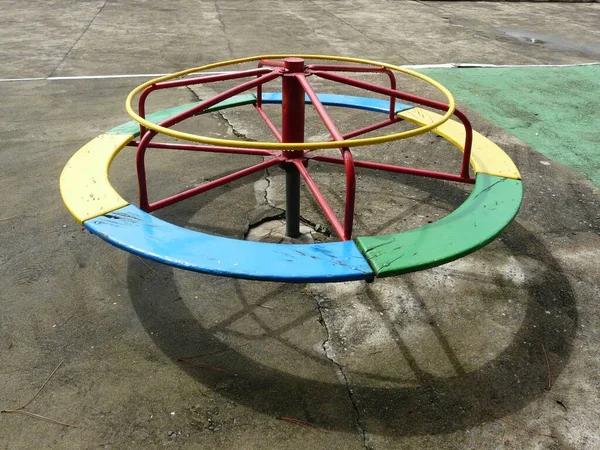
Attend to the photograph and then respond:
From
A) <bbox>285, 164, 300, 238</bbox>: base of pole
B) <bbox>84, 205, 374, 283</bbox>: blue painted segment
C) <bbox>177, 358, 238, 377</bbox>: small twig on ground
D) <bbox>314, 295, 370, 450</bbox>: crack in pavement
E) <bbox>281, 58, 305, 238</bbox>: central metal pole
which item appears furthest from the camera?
<bbox>285, 164, 300, 238</bbox>: base of pole

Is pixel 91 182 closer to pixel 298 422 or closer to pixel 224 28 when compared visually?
pixel 298 422

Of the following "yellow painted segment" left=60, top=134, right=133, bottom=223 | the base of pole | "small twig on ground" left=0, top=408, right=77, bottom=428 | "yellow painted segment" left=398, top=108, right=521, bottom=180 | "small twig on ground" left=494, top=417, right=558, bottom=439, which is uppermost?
"yellow painted segment" left=60, top=134, right=133, bottom=223

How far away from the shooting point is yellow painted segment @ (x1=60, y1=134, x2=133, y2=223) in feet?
7.81

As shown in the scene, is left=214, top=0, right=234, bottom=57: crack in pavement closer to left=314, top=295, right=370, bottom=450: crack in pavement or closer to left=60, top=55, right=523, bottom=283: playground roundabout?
left=60, top=55, right=523, bottom=283: playground roundabout

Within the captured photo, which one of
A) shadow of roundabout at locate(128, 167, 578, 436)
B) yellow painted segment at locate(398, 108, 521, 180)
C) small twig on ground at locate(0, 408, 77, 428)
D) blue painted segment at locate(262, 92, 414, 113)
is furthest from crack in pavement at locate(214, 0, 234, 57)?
small twig on ground at locate(0, 408, 77, 428)

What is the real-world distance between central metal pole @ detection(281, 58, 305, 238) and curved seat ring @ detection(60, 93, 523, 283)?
0.92 meters

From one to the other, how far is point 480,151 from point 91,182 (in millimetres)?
2082

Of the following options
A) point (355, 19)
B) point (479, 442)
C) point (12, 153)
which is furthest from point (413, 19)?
point (479, 442)

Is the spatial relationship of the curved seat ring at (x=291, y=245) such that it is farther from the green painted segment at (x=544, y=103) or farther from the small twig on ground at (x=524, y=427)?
the green painted segment at (x=544, y=103)

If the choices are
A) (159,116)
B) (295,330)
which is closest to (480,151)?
→ (295,330)

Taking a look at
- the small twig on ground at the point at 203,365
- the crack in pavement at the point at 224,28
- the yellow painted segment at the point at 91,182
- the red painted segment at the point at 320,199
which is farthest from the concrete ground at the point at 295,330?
the crack in pavement at the point at 224,28

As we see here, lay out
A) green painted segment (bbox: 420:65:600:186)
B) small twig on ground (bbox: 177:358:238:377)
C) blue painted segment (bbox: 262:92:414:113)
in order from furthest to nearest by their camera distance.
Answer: green painted segment (bbox: 420:65:600:186)
blue painted segment (bbox: 262:92:414:113)
small twig on ground (bbox: 177:358:238:377)

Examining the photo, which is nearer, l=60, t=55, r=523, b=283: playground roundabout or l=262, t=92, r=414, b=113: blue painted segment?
l=60, t=55, r=523, b=283: playground roundabout

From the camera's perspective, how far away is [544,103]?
5.63 m
